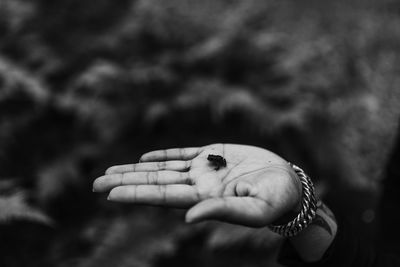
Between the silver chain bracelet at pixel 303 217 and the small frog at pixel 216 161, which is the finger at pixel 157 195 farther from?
the silver chain bracelet at pixel 303 217

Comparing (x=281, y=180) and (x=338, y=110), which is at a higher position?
(x=338, y=110)

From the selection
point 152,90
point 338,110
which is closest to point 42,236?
point 152,90

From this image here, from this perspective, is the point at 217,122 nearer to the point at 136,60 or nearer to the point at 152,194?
the point at 136,60

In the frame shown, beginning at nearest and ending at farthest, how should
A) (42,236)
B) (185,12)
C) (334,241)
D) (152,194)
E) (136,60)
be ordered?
(152,194), (334,241), (42,236), (136,60), (185,12)

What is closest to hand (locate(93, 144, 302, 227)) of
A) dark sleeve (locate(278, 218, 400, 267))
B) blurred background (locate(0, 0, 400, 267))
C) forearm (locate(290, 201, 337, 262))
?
forearm (locate(290, 201, 337, 262))

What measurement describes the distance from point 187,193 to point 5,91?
393 centimetres

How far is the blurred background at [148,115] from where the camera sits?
14.6 ft

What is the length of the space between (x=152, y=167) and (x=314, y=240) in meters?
1.06

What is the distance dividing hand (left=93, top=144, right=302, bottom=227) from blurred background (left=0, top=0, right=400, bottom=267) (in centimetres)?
194

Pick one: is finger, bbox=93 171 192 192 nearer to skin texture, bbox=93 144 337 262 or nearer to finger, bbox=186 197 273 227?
skin texture, bbox=93 144 337 262

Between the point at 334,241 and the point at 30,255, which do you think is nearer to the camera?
the point at 334,241

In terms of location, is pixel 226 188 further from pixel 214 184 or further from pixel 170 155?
pixel 170 155

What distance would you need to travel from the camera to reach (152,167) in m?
2.37

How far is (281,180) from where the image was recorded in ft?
6.66
